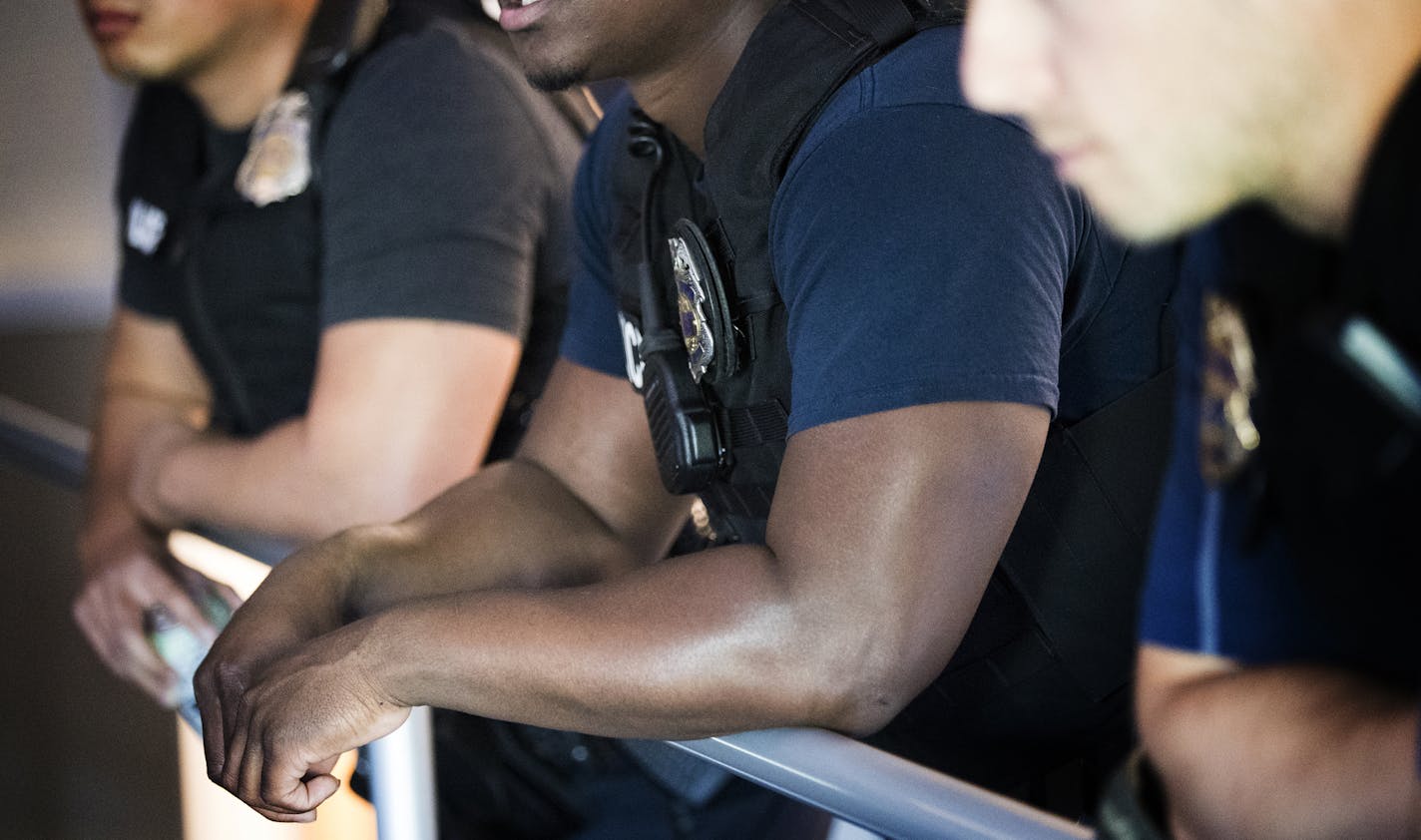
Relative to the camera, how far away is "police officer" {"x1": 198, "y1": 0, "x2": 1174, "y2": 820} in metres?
0.76

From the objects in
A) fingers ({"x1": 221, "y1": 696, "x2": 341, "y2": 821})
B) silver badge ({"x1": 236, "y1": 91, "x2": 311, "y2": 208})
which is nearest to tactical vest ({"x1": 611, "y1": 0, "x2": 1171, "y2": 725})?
fingers ({"x1": 221, "y1": 696, "x2": 341, "y2": 821})

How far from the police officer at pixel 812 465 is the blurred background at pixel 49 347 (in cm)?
115

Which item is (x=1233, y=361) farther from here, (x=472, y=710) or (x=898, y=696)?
(x=472, y=710)

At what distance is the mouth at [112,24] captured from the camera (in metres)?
1.58

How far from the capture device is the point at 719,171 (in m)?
0.90

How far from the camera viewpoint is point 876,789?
25.6 inches

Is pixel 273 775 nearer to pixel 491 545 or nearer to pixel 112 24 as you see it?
pixel 491 545

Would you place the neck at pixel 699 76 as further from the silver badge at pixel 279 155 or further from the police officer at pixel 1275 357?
the police officer at pixel 1275 357

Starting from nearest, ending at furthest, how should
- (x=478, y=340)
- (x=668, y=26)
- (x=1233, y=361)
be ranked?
(x=1233, y=361), (x=668, y=26), (x=478, y=340)

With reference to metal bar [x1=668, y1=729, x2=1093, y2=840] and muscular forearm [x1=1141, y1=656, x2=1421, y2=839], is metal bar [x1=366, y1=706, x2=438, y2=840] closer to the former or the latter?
metal bar [x1=668, y1=729, x2=1093, y2=840]

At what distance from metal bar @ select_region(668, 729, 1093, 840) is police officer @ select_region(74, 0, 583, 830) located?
631 millimetres

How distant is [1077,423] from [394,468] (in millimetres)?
698

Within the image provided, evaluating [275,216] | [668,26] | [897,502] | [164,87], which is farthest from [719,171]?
[164,87]

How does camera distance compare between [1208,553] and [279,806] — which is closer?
[1208,553]
